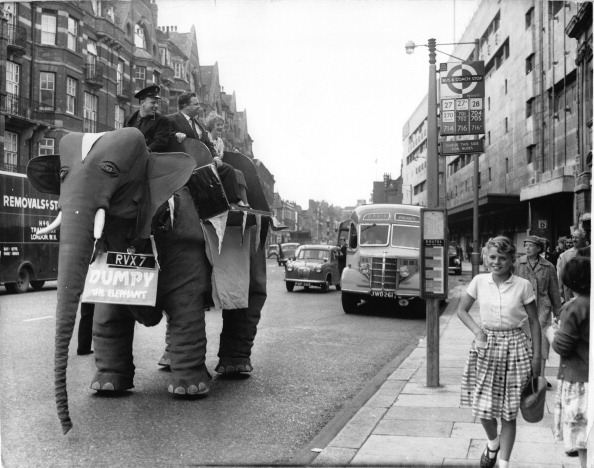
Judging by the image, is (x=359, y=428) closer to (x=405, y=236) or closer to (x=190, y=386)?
(x=190, y=386)

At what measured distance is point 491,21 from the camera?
15.6 ft

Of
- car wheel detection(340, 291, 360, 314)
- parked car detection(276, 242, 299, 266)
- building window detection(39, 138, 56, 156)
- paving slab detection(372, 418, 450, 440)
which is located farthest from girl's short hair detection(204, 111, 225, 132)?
car wheel detection(340, 291, 360, 314)

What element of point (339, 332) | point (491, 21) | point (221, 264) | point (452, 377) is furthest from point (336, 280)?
point (491, 21)

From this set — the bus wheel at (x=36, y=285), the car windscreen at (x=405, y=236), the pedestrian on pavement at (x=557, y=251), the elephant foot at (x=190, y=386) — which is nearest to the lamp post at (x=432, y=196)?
the pedestrian on pavement at (x=557, y=251)

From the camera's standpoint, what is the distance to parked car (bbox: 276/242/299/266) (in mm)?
10899

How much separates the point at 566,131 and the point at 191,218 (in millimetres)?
2849

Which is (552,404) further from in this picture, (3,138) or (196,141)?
(3,138)

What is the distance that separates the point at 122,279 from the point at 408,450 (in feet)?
7.56

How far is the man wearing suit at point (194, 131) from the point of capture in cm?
588

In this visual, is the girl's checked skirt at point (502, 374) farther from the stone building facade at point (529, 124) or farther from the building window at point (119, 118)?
the building window at point (119, 118)

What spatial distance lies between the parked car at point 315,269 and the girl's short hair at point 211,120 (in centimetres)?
988

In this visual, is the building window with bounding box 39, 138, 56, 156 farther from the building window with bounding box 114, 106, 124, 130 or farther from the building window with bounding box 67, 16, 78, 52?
the building window with bounding box 67, 16, 78, 52

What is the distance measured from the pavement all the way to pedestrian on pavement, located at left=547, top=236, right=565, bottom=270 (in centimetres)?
70

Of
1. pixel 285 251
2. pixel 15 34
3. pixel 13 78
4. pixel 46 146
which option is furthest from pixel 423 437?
pixel 285 251
